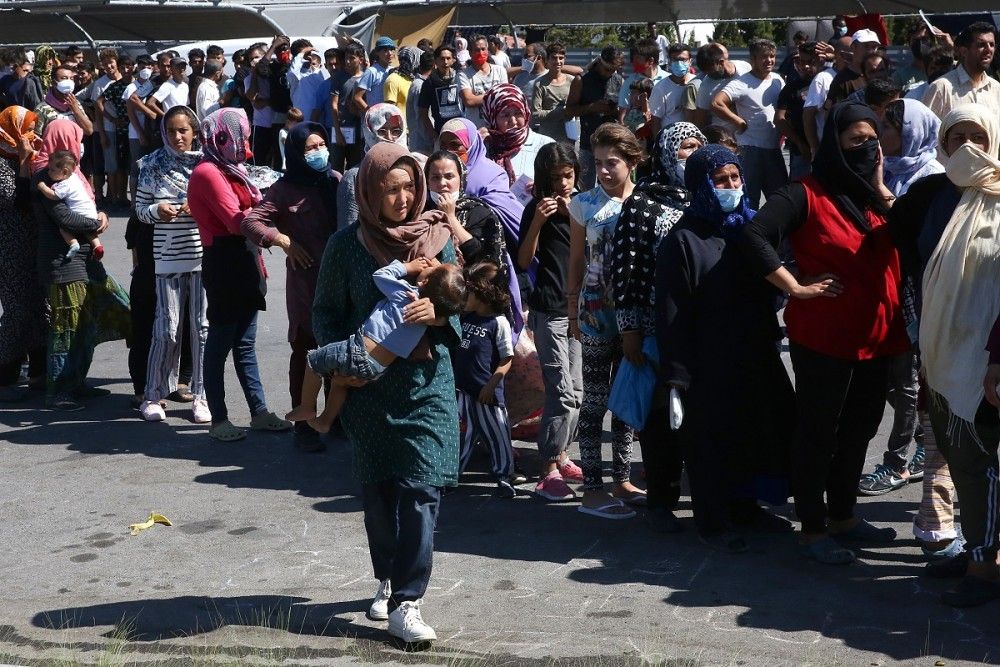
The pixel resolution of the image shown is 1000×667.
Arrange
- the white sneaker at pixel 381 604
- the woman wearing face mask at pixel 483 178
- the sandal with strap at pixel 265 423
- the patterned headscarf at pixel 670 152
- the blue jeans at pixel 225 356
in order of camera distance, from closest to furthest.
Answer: the white sneaker at pixel 381 604 → the patterned headscarf at pixel 670 152 → the woman wearing face mask at pixel 483 178 → the blue jeans at pixel 225 356 → the sandal with strap at pixel 265 423

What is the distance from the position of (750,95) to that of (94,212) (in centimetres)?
646

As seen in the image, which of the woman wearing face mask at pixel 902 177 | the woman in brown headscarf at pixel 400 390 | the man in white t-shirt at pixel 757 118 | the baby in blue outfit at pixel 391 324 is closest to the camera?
the baby in blue outfit at pixel 391 324

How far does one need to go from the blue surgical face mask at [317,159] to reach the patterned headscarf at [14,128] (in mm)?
2403

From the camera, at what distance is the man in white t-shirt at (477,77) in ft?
50.9

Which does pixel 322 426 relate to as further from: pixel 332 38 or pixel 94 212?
pixel 332 38

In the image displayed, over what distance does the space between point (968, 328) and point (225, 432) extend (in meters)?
4.40

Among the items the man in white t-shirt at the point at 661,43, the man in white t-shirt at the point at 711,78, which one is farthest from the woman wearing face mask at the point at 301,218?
the man in white t-shirt at the point at 661,43

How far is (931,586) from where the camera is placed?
5.22 metres

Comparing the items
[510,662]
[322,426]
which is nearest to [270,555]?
[322,426]

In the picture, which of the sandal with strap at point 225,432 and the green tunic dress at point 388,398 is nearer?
the green tunic dress at point 388,398

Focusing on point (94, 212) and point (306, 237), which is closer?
point (306, 237)

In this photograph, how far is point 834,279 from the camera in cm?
528

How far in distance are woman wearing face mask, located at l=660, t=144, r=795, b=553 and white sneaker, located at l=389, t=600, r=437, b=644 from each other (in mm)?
1505

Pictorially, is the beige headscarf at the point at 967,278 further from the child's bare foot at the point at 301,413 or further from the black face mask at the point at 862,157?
the child's bare foot at the point at 301,413
